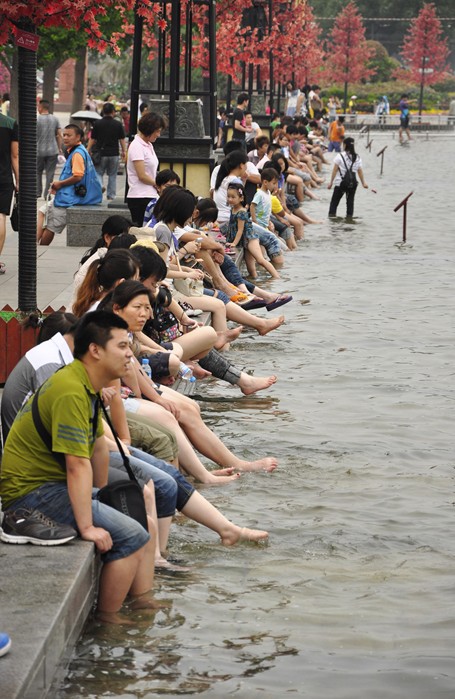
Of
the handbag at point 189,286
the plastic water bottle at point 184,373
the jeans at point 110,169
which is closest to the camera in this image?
the plastic water bottle at point 184,373

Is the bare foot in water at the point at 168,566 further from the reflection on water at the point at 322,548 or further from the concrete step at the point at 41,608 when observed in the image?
the concrete step at the point at 41,608

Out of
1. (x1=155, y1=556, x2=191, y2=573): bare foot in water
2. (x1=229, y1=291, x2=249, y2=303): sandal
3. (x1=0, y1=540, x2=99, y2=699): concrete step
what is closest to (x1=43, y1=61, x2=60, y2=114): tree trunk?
(x1=229, y1=291, x2=249, y2=303): sandal

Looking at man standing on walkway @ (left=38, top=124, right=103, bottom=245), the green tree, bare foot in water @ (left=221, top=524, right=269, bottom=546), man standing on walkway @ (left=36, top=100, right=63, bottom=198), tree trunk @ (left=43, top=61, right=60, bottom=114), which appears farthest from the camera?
the green tree

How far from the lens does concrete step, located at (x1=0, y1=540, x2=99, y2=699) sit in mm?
4840

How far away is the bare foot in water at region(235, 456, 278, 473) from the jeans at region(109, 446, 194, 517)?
168 centimetres

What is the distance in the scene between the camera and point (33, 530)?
5.95m

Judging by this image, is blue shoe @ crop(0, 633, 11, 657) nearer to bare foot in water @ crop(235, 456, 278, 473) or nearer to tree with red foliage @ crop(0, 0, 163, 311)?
bare foot in water @ crop(235, 456, 278, 473)

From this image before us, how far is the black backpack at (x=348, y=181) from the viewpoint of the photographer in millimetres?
25872

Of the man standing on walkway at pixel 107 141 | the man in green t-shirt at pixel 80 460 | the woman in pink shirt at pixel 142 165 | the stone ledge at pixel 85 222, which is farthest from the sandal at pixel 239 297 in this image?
the man standing on walkway at pixel 107 141

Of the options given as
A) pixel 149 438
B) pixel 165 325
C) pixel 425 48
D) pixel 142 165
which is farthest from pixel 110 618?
pixel 425 48

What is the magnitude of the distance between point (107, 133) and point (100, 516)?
18.5m

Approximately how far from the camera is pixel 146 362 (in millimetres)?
8914

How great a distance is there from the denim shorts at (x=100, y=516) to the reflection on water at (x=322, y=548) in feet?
1.20

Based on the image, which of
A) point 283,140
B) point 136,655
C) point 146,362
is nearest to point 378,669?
point 136,655
